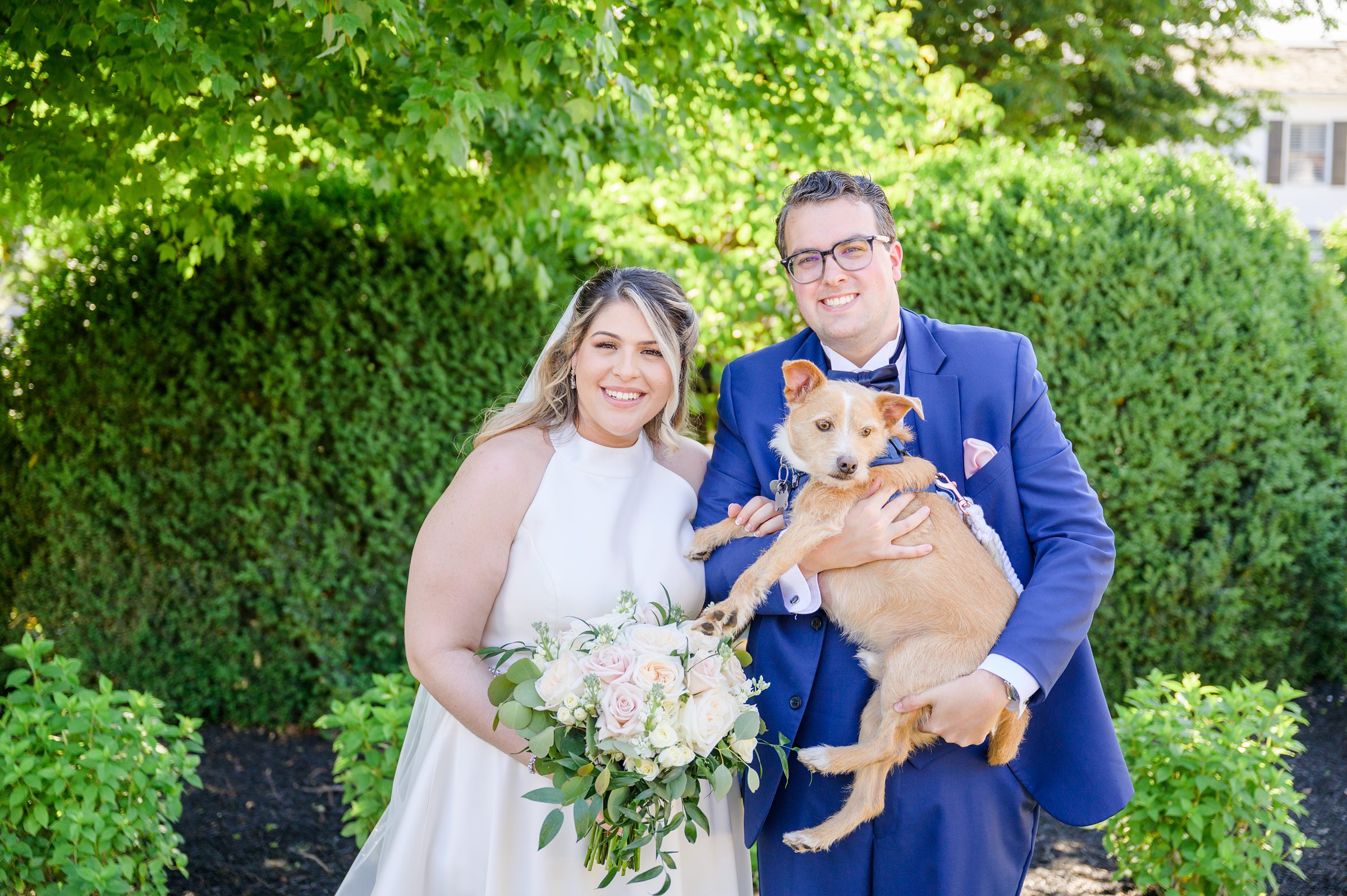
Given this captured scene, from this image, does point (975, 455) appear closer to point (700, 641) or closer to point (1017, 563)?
point (1017, 563)

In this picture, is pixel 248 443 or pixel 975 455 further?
pixel 248 443

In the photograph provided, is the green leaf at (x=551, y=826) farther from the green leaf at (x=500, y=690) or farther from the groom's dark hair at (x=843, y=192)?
the groom's dark hair at (x=843, y=192)

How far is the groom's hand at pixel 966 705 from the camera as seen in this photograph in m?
2.41

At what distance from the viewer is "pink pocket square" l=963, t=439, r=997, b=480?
2.67m

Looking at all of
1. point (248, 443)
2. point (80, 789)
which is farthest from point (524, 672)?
point (248, 443)

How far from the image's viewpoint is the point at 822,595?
2797mm

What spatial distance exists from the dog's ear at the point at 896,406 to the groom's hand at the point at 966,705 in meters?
0.72

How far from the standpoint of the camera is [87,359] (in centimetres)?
618

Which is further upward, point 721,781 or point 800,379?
point 800,379

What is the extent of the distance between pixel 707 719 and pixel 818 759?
463 mm

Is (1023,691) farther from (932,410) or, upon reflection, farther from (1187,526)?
(1187,526)

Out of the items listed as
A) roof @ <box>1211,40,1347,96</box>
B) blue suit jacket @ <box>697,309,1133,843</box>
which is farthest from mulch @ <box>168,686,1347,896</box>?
roof @ <box>1211,40,1347,96</box>

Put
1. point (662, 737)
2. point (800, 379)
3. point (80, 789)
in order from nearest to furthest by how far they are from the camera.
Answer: point (662, 737)
point (800, 379)
point (80, 789)

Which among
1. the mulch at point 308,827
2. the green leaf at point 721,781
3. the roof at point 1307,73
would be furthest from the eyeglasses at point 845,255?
the roof at point 1307,73
